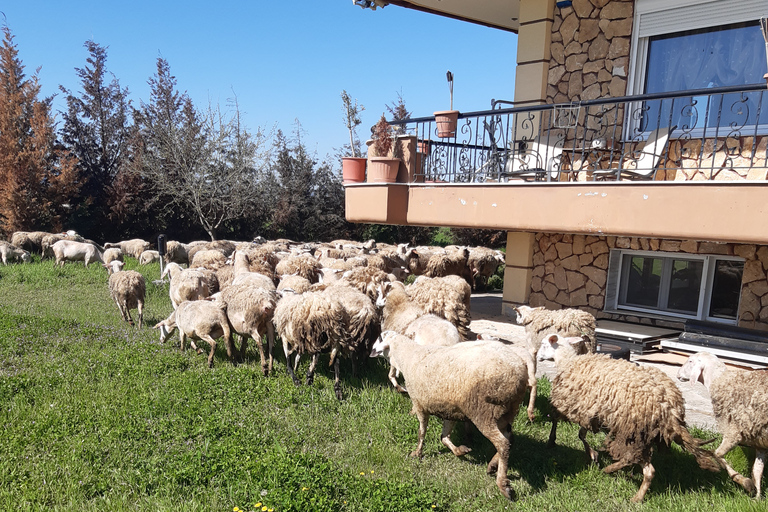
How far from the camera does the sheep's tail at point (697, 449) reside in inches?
156

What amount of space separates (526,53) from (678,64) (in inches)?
111

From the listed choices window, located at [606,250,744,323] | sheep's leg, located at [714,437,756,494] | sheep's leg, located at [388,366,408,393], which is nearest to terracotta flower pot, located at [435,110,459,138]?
window, located at [606,250,744,323]

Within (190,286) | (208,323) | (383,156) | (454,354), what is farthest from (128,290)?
(454,354)

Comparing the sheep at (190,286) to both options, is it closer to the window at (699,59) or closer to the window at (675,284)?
the window at (675,284)

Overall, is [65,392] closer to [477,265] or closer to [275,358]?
[275,358]

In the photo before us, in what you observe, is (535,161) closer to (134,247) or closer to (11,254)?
(134,247)

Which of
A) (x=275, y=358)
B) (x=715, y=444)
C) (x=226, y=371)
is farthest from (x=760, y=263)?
(x=226, y=371)

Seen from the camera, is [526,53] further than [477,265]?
No

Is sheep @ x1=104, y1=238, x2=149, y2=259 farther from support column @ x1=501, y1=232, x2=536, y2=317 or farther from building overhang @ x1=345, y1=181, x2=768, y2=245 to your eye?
support column @ x1=501, y1=232, x2=536, y2=317

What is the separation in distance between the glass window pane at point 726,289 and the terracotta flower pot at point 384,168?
5.75 metres

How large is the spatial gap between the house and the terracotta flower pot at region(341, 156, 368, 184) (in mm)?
235

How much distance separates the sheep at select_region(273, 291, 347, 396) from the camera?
618cm

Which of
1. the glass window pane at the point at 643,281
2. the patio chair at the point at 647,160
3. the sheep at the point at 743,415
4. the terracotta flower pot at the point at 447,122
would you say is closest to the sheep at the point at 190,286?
the terracotta flower pot at the point at 447,122

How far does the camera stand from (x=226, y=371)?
22.4 feet
